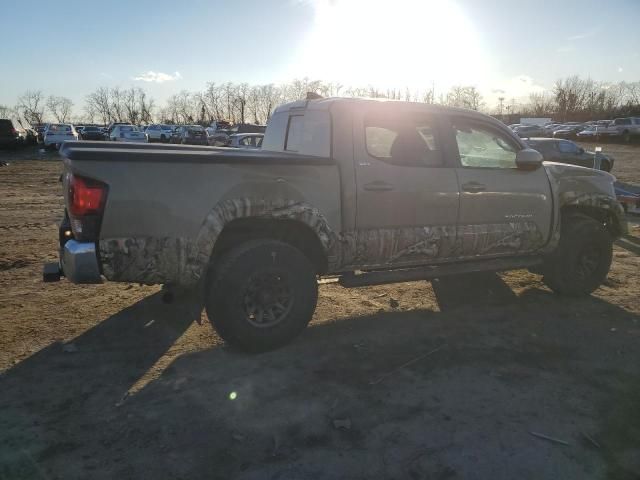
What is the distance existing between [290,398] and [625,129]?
46.3 metres

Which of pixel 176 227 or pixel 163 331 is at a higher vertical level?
pixel 176 227

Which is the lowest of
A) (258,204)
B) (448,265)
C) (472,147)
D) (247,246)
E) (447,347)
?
(447,347)

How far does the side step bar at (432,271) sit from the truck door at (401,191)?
0.09 m

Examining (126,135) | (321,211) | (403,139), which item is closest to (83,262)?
(321,211)

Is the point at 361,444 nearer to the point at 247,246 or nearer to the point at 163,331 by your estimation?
the point at 247,246

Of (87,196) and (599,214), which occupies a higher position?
(87,196)

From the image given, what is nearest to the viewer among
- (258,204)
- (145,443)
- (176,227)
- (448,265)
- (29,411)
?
(145,443)

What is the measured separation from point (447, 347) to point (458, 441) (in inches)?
54.5

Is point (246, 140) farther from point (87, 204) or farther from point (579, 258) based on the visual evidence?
point (87, 204)

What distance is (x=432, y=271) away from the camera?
179 inches

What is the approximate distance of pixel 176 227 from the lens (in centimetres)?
343

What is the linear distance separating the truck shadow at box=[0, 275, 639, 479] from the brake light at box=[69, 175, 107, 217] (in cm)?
110

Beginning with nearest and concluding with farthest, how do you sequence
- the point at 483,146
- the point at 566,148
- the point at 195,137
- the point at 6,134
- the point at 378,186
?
the point at 378,186
the point at 483,146
the point at 566,148
the point at 6,134
the point at 195,137

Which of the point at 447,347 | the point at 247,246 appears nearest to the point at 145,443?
the point at 247,246
